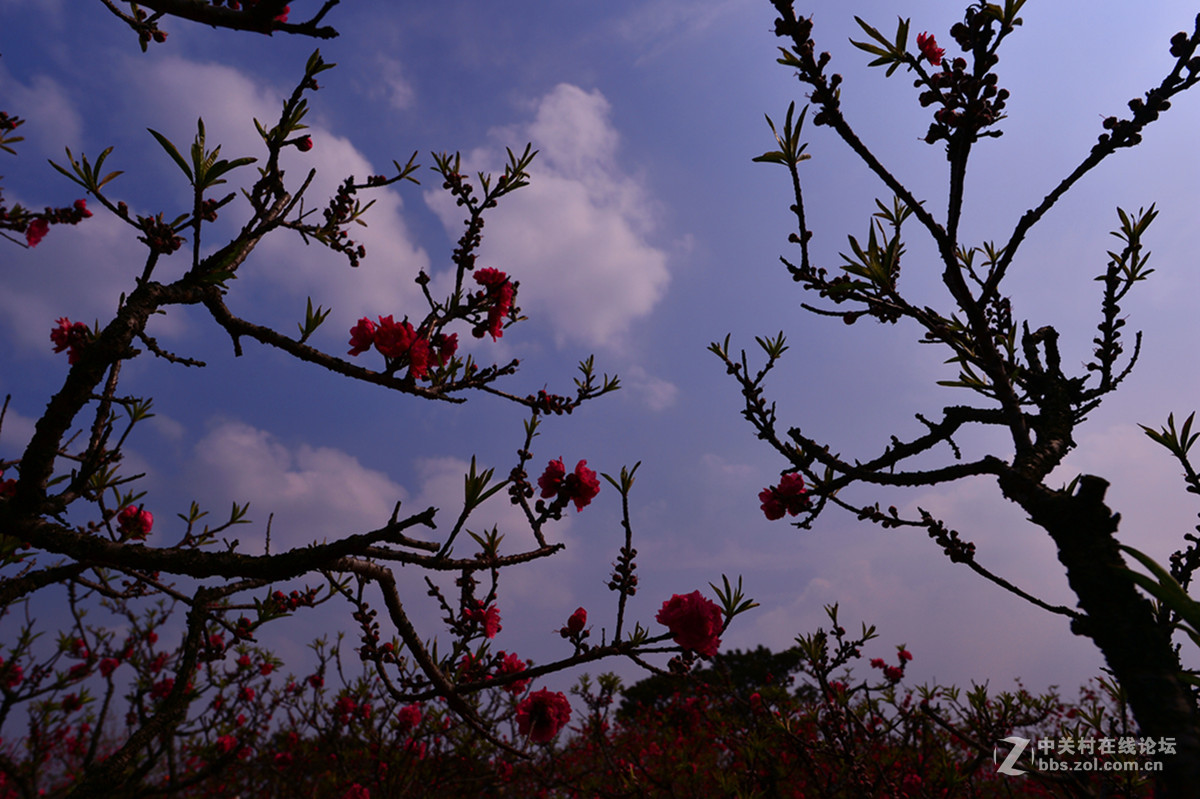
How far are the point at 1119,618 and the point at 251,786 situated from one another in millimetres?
9927

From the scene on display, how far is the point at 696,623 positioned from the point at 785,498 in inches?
35.6

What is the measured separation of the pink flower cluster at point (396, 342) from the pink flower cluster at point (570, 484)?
0.84 meters

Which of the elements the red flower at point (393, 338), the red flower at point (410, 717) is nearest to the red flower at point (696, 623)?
the red flower at point (393, 338)

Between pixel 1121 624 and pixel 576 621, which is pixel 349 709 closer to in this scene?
pixel 576 621

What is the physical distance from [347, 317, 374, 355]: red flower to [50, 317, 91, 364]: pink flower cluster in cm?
131

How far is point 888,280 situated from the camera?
209 cm

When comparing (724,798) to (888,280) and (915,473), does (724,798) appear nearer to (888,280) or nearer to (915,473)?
(915,473)

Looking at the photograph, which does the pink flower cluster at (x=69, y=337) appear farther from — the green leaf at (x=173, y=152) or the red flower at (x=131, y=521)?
the green leaf at (x=173, y=152)

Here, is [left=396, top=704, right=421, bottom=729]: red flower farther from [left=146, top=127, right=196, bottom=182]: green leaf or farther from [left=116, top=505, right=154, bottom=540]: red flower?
[left=146, top=127, right=196, bottom=182]: green leaf

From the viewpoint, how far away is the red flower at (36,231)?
4.56 metres

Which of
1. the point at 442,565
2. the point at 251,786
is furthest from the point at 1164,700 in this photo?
the point at 251,786

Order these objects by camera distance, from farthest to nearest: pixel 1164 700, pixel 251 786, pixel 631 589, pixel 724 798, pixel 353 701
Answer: pixel 251 786 < pixel 353 701 < pixel 724 798 < pixel 631 589 < pixel 1164 700

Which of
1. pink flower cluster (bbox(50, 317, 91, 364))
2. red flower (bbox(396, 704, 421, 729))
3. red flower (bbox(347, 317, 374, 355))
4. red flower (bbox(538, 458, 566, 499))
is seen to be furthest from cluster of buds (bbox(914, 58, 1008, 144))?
red flower (bbox(396, 704, 421, 729))

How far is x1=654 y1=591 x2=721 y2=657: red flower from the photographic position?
2.07m
